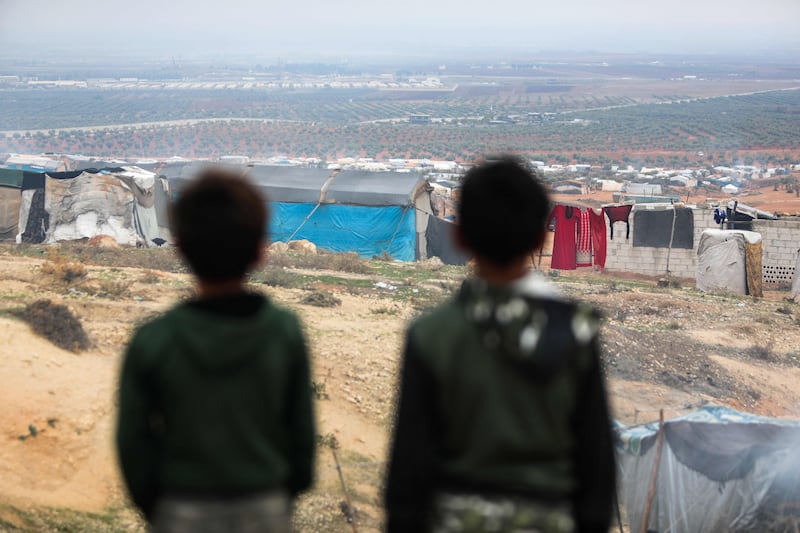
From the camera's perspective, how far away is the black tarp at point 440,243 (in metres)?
19.9

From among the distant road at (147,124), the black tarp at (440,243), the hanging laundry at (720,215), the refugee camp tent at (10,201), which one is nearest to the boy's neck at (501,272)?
the black tarp at (440,243)

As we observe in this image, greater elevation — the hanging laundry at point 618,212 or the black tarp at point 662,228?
the hanging laundry at point 618,212

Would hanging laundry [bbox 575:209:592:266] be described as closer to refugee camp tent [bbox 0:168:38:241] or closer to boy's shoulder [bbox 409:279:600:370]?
refugee camp tent [bbox 0:168:38:241]

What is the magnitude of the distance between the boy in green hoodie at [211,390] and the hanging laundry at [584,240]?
1688 centimetres

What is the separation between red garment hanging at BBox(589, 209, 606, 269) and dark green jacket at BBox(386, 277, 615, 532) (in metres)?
17.2

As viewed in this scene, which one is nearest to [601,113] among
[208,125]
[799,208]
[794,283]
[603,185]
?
[208,125]

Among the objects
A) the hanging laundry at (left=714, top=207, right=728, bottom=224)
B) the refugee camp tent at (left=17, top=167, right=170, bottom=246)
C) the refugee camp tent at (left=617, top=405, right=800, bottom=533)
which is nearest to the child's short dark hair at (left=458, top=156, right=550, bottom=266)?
the refugee camp tent at (left=617, top=405, right=800, bottom=533)

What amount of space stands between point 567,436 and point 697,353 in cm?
1048

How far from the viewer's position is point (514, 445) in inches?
70.6

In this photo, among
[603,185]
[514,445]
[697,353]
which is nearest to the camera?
[514,445]

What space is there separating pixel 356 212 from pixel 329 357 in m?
11.0

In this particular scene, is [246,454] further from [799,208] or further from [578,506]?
[799,208]

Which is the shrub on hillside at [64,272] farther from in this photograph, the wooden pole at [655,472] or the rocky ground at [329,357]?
the wooden pole at [655,472]

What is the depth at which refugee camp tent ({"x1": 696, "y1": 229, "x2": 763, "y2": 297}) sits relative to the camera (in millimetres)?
17516
